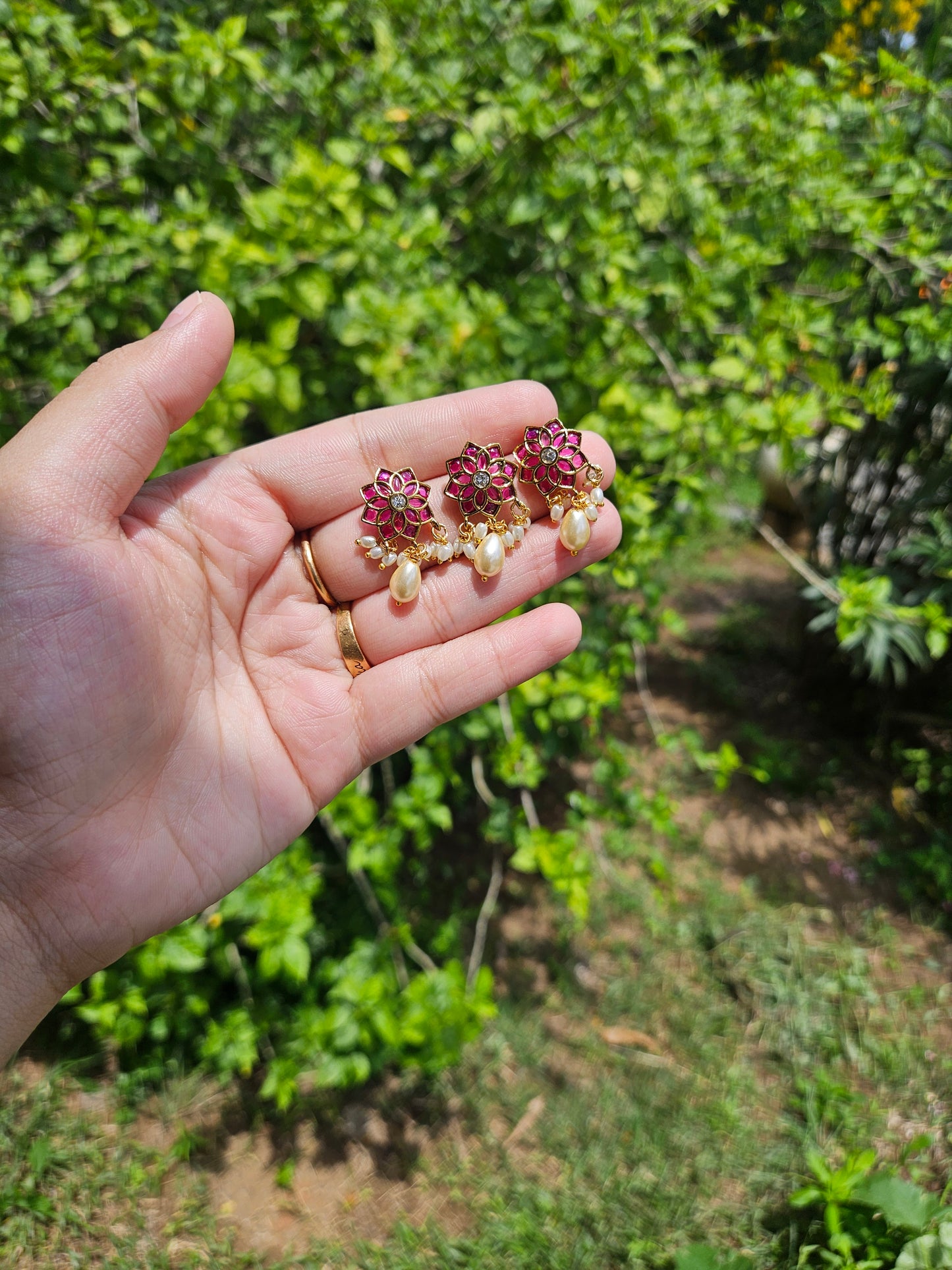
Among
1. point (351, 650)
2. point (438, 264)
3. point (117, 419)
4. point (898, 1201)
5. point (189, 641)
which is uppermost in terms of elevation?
point (438, 264)

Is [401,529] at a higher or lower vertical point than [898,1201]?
higher

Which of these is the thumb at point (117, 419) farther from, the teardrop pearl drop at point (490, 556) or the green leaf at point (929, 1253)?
the green leaf at point (929, 1253)

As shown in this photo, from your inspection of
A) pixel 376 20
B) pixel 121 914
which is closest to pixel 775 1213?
pixel 121 914

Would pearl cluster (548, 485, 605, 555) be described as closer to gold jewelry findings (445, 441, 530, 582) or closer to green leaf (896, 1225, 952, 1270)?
gold jewelry findings (445, 441, 530, 582)

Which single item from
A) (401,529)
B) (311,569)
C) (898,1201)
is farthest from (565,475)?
(898,1201)

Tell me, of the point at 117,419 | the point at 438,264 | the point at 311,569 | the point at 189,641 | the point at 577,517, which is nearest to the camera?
the point at 117,419

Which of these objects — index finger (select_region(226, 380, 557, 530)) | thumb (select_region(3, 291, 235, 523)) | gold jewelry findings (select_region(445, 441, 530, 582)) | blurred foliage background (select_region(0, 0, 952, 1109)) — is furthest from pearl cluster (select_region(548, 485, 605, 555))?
thumb (select_region(3, 291, 235, 523))

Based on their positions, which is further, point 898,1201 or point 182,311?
point 898,1201

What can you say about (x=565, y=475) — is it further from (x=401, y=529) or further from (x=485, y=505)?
(x=401, y=529)
